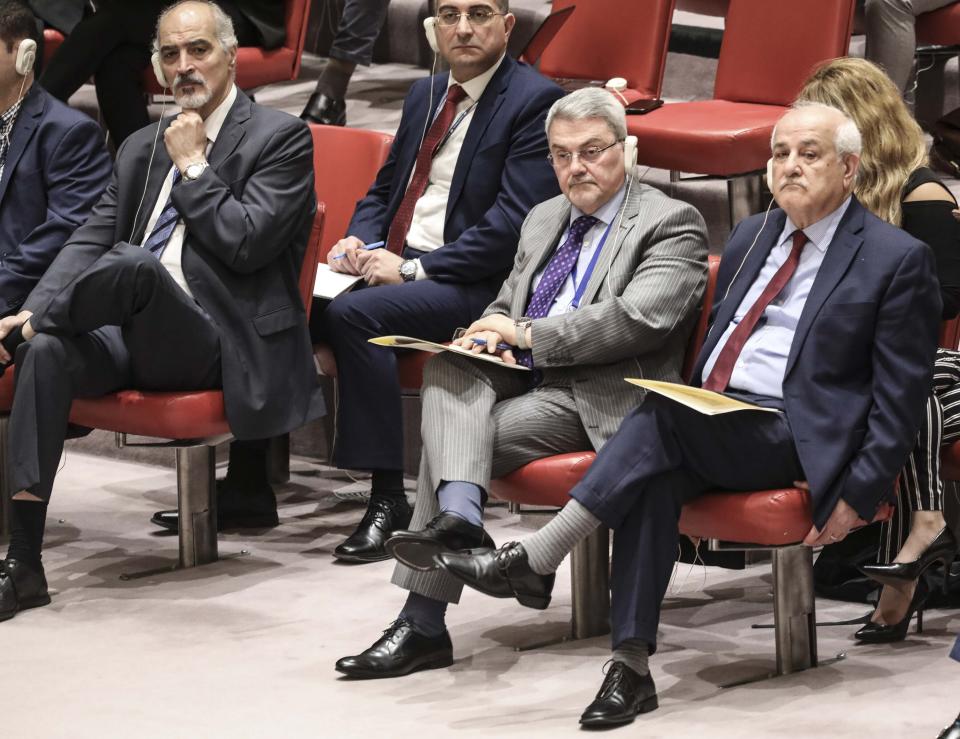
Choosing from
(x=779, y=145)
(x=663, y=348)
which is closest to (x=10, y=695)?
(x=663, y=348)

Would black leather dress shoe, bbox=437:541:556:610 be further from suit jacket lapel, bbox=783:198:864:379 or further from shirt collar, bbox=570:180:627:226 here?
shirt collar, bbox=570:180:627:226

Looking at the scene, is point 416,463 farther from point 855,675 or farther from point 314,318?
Answer: point 855,675

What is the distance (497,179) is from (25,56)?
124 centimetres

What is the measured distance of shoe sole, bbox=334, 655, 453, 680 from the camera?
3373 mm

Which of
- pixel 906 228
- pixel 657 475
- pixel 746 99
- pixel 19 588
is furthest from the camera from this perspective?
pixel 746 99

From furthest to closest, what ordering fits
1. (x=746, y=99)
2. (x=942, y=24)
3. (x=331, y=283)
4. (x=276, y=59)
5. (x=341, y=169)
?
(x=276, y=59), (x=942, y=24), (x=746, y=99), (x=341, y=169), (x=331, y=283)

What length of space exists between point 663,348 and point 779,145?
484 mm

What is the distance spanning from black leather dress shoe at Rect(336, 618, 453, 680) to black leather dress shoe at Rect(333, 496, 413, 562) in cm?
70

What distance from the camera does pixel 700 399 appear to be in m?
3.10

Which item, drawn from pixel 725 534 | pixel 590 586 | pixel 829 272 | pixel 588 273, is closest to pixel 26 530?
pixel 590 586

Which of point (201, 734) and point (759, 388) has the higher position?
point (759, 388)

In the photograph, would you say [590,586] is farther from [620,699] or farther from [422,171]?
[422,171]

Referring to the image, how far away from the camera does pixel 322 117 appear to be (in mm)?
5773

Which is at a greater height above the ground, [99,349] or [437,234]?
[437,234]
